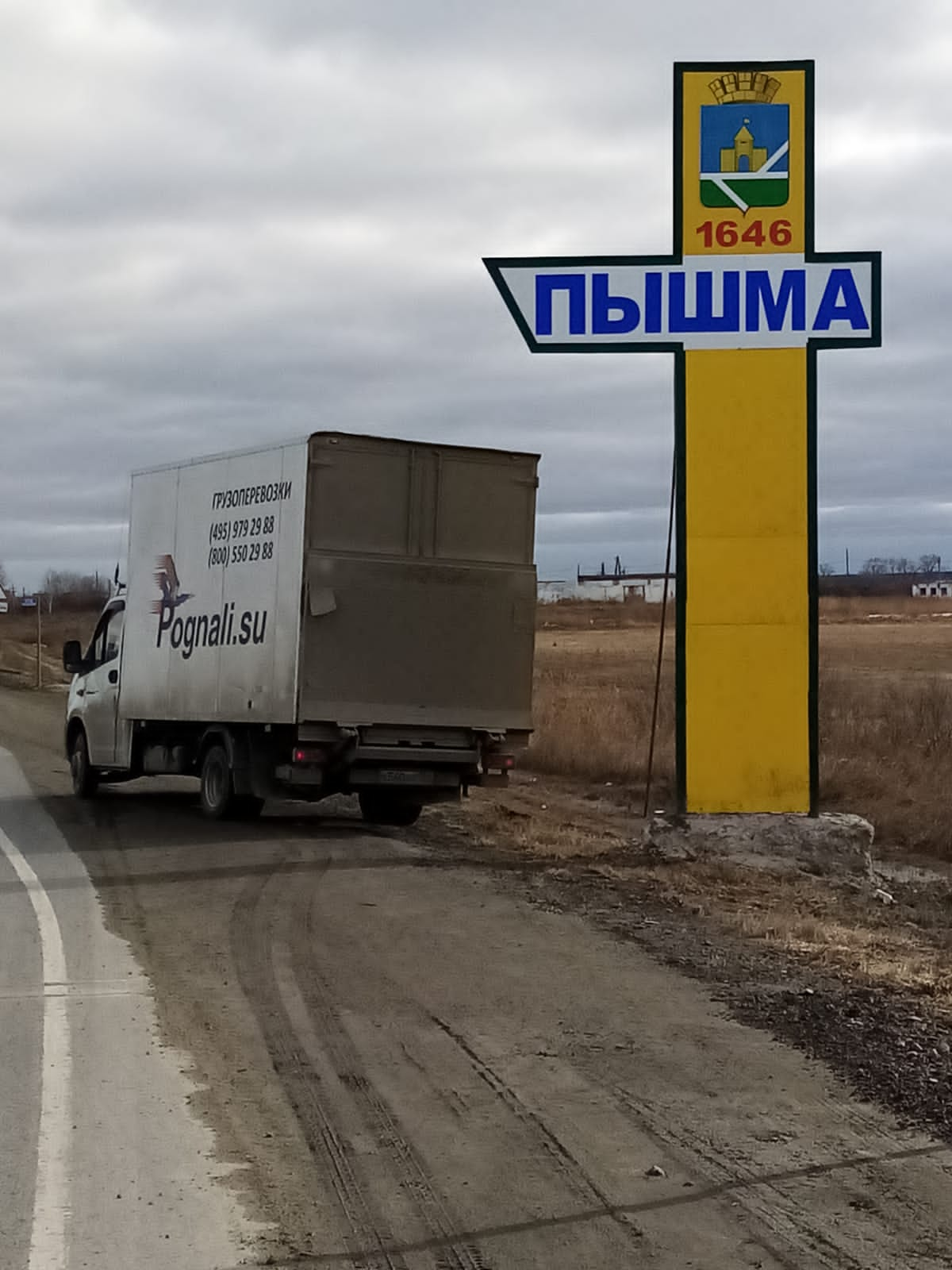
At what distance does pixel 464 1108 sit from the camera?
22.4ft

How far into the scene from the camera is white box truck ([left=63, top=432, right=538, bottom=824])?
1595 cm

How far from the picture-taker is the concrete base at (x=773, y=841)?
47.9ft

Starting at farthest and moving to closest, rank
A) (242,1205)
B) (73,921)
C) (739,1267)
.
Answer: (73,921) → (242,1205) → (739,1267)

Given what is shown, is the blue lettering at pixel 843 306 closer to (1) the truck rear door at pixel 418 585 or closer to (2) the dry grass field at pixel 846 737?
(1) the truck rear door at pixel 418 585

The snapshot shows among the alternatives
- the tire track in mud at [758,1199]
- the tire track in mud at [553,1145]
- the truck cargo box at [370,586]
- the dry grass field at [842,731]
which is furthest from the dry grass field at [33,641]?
the tire track in mud at [758,1199]

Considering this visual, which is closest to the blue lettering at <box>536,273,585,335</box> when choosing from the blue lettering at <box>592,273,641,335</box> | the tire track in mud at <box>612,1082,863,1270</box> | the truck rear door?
the blue lettering at <box>592,273,641,335</box>

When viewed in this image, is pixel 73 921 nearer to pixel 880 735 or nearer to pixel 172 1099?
pixel 172 1099

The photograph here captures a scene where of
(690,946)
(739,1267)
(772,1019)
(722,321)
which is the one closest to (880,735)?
→ (722,321)

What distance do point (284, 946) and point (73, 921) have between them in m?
1.77

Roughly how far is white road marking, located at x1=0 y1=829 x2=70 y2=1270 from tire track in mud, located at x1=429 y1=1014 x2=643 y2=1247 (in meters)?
1.70

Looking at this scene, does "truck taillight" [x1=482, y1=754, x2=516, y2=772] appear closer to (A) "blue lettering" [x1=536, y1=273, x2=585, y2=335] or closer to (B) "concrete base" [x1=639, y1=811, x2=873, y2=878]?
(B) "concrete base" [x1=639, y1=811, x2=873, y2=878]

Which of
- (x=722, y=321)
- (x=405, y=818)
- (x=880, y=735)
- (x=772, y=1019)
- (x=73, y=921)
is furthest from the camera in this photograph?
(x=880, y=735)

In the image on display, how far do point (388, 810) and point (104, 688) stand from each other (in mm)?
4002

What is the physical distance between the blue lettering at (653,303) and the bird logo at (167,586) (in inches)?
235
